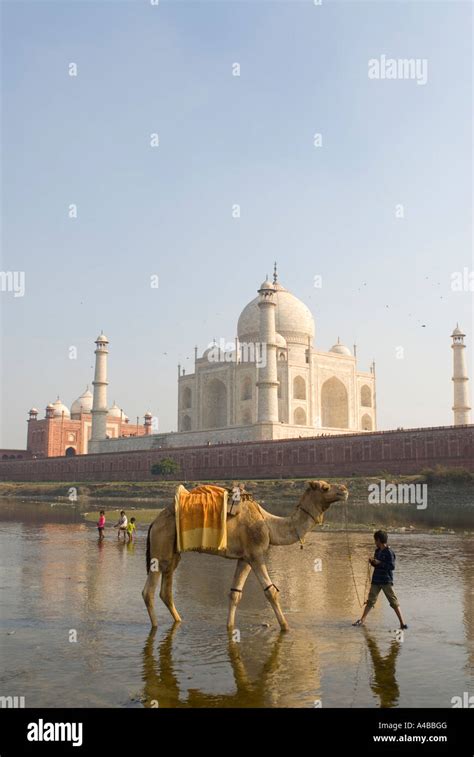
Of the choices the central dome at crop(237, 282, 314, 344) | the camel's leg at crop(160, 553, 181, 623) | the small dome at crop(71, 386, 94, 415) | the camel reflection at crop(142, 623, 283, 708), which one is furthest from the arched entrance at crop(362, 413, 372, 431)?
the camel reflection at crop(142, 623, 283, 708)

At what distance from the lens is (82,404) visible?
8606 cm

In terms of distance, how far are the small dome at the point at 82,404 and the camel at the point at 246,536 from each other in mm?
78584

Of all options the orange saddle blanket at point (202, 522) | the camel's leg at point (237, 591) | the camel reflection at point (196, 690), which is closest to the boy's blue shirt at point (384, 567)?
the camel's leg at point (237, 591)

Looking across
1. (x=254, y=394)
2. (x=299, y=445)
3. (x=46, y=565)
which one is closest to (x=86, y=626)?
(x=46, y=565)

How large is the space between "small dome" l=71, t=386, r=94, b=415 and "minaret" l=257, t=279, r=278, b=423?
3896 centimetres

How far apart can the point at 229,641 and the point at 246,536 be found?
3.82 ft

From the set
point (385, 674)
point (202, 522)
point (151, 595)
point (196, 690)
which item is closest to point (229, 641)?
point (151, 595)

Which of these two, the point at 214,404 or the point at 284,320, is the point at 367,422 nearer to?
the point at 284,320

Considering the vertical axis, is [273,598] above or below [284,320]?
below

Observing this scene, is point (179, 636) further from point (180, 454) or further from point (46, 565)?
point (180, 454)

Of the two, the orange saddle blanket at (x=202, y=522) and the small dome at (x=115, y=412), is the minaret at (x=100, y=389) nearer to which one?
the small dome at (x=115, y=412)

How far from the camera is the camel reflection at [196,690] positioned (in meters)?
5.47

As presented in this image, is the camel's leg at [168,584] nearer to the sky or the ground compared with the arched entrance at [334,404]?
nearer to the ground

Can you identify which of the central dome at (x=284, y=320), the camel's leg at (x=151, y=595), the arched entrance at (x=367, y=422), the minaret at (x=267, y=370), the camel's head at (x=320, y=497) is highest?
the central dome at (x=284, y=320)
